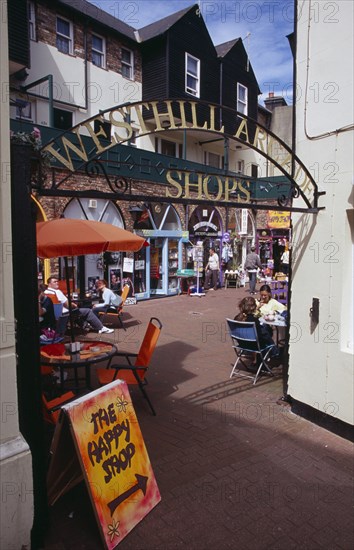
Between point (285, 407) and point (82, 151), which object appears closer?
point (82, 151)

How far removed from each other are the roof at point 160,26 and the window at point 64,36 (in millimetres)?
3691

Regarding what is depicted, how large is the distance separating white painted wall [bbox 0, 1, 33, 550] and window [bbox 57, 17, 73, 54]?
13.5 metres

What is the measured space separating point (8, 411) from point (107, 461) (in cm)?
88

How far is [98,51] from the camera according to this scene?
50.3ft

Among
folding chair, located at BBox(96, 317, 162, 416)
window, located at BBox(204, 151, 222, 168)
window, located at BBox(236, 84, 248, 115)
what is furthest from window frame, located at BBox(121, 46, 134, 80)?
folding chair, located at BBox(96, 317, 162, 416)

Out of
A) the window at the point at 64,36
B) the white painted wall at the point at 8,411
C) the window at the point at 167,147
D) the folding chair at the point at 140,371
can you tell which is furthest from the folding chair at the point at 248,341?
the window at the point at 167,147

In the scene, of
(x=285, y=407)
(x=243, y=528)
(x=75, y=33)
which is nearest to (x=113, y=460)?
(x=243, y=528)

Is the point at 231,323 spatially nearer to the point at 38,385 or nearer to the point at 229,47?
the point at 38,385

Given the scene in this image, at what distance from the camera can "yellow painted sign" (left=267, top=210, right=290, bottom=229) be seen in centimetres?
2145

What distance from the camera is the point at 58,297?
901cm

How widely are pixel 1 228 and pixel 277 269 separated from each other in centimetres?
2143

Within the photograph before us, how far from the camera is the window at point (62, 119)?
46.6ft

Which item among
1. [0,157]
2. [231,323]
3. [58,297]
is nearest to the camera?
[0,157]

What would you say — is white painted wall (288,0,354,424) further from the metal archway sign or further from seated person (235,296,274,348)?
seated person (235,296,274,348)
